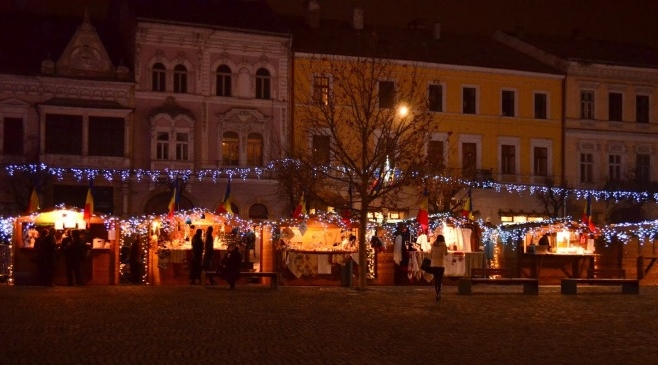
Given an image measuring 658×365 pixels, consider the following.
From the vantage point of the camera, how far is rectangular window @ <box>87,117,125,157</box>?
47.7 m

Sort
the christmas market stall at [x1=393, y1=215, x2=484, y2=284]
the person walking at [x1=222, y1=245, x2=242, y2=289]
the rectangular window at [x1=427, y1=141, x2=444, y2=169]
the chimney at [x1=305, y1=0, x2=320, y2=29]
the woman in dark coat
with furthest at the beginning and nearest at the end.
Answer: the chimney at [x1=305, y1=0, x2=320, y2=29], the rectangular window at [x1=427, y1=141, x2=444, y2=169], the christmas market stall at [x1=393, y1=215, x2=484, y2=284], the woman in dark coat, the person walking at [x1=222, y1=245, x2=242, y2=289]


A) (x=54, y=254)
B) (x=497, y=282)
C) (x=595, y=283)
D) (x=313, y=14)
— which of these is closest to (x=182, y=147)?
(x=313, y=14)

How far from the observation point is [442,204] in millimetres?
49375

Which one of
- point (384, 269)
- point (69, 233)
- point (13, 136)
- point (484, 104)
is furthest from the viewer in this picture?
point (484, 104)

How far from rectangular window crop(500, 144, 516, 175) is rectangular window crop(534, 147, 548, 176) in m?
1.31

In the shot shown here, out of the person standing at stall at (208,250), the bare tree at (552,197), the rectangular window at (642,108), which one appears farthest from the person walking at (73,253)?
the rectangular window at (642,108)

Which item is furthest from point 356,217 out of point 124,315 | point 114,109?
point 114,109

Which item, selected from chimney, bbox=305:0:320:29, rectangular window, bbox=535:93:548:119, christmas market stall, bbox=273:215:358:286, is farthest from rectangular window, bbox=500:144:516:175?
christmas market stall, bbox=273:215:358:286

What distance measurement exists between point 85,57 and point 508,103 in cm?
2268

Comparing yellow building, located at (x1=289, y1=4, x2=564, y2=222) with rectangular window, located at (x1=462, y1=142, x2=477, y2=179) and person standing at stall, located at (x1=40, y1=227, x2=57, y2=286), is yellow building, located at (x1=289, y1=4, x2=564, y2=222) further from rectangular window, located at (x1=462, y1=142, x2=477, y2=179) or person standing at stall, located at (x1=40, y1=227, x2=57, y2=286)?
person standing at stall, located at (x1=40, y1=227, x2=57, y2=286)

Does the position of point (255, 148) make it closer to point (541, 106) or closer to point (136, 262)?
point (541, 106)

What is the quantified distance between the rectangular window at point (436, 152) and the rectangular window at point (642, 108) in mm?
12971

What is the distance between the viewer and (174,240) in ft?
110

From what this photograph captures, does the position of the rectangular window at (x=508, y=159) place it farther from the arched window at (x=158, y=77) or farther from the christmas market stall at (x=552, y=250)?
the christmas market stall at (x=552, y=250)
